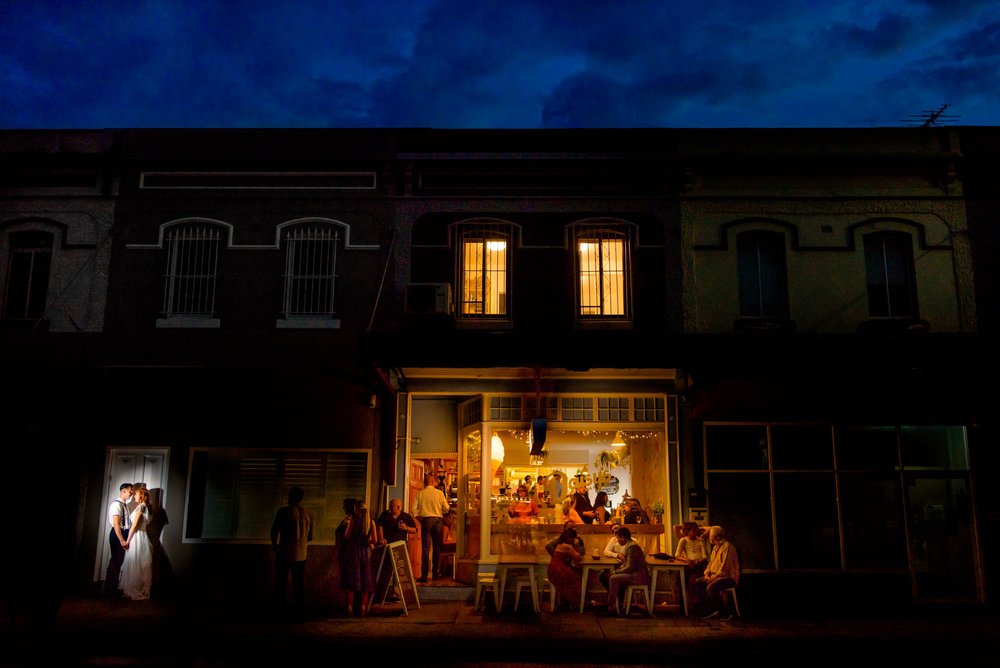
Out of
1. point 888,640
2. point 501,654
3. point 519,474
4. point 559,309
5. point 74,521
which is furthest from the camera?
point 519,474

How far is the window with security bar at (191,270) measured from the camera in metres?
14.7

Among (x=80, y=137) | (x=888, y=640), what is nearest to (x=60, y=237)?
(x=80, y=137)

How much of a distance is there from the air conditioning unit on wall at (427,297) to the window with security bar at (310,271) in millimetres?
1491

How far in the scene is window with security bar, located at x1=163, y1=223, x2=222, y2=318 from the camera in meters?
14.7

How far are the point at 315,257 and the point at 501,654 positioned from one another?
26.9 ft

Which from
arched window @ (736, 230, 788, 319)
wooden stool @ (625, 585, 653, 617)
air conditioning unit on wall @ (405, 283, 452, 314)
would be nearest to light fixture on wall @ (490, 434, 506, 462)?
air conditioning unit on wall @ (405, 283, 452, 314)

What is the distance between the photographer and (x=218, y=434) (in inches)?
553

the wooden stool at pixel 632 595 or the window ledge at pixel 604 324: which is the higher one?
the window ledge at pixel 604 324

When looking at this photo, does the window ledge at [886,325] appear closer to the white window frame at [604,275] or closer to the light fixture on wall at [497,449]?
the white window frame at [604,275]

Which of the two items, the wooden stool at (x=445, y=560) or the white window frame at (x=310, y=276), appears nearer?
Answer: the white window frame at (x=310, y=276)

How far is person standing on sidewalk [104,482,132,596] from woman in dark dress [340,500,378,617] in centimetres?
401

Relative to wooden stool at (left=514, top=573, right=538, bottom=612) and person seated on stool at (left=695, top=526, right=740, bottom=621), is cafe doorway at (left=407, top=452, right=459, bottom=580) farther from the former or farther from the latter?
person seated on stool at (left=695, top=526, right=740, bottom=621)

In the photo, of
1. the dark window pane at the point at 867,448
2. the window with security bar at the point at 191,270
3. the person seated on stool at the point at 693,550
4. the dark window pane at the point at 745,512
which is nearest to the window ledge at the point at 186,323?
the window with security bar at the point at 191,270

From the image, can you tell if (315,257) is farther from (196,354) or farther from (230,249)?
(196,354)
